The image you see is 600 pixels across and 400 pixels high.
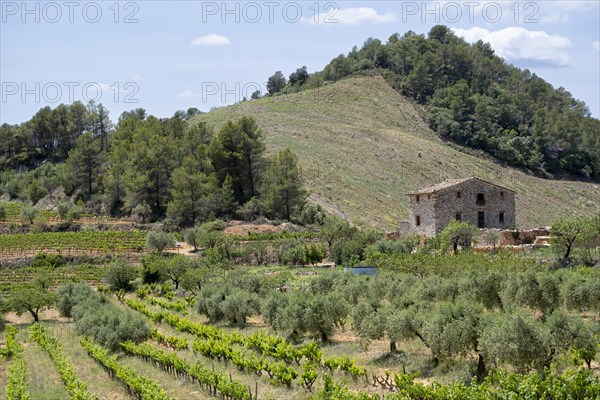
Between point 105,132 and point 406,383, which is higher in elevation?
point 105,132

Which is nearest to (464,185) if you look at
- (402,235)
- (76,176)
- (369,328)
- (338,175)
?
(402,235)

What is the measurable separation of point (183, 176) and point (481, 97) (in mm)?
68210

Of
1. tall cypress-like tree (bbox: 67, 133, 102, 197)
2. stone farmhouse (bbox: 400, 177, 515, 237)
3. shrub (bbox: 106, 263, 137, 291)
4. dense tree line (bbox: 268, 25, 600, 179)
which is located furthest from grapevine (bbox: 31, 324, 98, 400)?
dense tree line (bbox: 268, 25, 600, 179)

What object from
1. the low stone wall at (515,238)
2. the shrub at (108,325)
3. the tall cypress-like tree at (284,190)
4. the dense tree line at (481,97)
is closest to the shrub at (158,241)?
the tall cypress-like tree at (284,190)

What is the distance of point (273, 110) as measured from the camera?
108m

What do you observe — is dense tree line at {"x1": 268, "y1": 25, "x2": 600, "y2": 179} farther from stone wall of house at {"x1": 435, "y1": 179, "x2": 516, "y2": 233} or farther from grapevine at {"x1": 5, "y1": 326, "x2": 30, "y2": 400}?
grapevine at {"x1": 5, "y1": 326, "x2": 30, "y2": 400}

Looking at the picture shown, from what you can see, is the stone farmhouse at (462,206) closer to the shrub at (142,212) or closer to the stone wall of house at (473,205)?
the stone wall of house at (473,205)

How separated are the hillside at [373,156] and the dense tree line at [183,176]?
750 centimetres

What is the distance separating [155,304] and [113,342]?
11072mm

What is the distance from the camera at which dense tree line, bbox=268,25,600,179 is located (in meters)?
108

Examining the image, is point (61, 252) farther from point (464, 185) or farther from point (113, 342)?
point (464, 185)

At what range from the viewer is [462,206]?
5491cm

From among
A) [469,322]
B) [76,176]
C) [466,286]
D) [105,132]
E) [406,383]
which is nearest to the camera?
[406,383]

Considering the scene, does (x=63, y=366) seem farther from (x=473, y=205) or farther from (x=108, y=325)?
(x=473, y=205)
